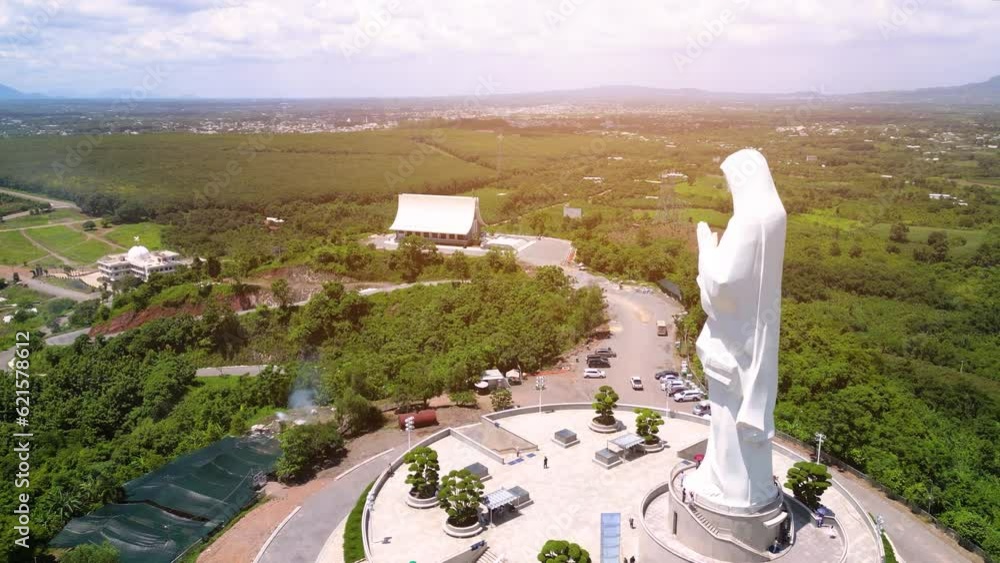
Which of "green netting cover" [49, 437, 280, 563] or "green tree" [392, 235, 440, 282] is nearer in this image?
"green netting cover" [49, 437, 280, 563]

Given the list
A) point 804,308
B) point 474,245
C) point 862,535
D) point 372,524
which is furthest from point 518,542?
point 474,245

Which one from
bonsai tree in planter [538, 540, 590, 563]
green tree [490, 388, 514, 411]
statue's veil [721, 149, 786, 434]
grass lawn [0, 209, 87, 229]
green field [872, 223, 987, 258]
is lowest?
green tree [490, 388, 514, 411]

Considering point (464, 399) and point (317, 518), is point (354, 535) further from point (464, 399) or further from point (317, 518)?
point (464, 399)

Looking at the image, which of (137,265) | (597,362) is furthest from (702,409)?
(137,265)

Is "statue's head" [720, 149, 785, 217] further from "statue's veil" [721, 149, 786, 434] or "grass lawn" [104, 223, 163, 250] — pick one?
"grass lawn" [104, 223, 163, 250]

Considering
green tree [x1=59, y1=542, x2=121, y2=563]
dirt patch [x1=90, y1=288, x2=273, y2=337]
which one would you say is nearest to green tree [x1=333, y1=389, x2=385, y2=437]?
green tree [x1=59, y1=542, x2=121, y2=563]

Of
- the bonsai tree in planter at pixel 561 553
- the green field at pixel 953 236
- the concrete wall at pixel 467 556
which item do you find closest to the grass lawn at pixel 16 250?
the concrete wall at pixel 467 556
